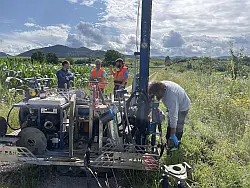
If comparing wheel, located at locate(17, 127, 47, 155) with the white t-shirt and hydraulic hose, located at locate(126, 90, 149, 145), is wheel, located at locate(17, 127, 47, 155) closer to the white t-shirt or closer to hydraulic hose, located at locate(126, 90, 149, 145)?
hydraulic hose, located at locate(126, 90, 149, 145)

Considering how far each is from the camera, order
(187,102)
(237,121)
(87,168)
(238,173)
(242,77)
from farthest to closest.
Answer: (242,77) → (237,121) → (187,102) → (87,168) → (238,173)

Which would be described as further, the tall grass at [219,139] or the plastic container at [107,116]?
the plastic container at [107,116]

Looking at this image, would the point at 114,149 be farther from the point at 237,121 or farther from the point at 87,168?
the point at 237,121

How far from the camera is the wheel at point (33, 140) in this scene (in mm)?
4488

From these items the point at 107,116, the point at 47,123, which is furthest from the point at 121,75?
the point at 107,116

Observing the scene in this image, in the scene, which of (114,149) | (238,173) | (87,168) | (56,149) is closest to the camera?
(238,173)

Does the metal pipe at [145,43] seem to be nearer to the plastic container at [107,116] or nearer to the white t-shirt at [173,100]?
the white t-shirt at [173,100]

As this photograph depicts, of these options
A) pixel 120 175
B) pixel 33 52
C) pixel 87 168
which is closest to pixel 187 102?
pixel 120 175

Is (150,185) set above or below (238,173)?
below

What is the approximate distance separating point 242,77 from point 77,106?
6.45 meters

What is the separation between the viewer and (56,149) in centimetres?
→ 480

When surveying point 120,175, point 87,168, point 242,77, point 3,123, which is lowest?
point 120,175

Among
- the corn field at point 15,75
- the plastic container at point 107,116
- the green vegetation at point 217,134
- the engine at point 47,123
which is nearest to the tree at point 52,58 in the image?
the corn field at point 15,75

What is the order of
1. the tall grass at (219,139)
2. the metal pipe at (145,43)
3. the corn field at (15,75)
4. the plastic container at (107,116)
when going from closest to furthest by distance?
the tall grass at (219,139) < the plastic container at (107,116) < the metal pipe at (145,43) < the corn field at (15,75)
